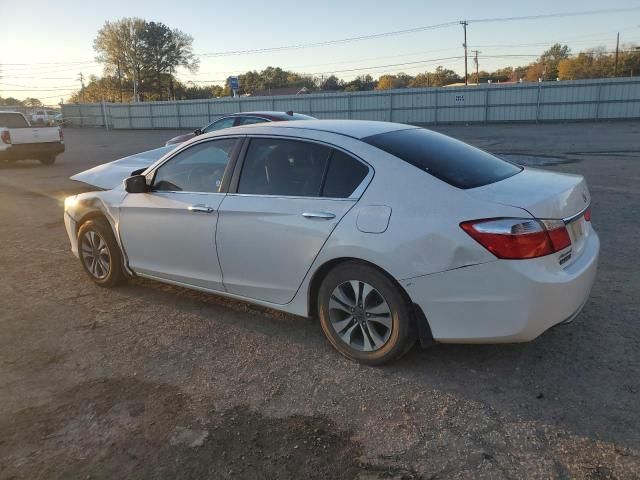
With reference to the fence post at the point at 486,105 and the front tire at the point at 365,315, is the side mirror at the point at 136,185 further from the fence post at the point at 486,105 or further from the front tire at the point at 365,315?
the fence post at the point at 486,105

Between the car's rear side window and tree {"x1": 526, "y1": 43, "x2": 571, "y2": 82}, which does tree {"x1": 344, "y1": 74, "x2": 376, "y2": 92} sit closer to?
tree {"x1": 526, "y1": 43, "x2": 571, "y2": 82}

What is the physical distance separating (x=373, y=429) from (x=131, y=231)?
2.91 meters

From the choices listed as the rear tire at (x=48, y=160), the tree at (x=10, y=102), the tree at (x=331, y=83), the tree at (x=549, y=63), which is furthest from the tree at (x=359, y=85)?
the rear tire at (x=48, y=160)

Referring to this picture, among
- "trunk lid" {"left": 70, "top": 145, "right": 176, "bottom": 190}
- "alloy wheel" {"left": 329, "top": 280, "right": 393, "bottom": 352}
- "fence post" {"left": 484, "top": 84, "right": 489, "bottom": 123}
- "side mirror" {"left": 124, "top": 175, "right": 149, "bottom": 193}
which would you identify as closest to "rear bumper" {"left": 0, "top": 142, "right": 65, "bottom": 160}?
"trunk lid" {"left": 70, "top": 145, "right": 176, "bottom": 190}

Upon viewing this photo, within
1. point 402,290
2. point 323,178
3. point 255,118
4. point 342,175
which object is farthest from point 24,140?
point 402,290

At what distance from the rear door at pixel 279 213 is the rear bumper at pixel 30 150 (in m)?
15.0

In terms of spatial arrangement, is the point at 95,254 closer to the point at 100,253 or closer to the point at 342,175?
the point at 100,253

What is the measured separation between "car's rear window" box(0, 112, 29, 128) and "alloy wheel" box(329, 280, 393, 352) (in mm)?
16334

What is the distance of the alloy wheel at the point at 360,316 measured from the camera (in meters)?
3.39

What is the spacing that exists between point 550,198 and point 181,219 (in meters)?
2.74

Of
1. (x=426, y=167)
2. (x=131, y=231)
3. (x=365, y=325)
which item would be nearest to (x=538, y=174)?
(x=426, y=167)

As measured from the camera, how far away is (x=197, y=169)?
4445 mm

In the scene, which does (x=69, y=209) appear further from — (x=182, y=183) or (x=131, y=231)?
(x=182, y=183)

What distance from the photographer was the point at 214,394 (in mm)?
3311
